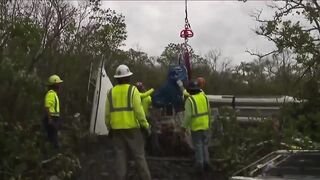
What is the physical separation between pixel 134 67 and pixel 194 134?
13.7 meters

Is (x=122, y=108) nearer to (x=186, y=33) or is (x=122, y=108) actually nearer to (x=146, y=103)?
(x=146, y=103)

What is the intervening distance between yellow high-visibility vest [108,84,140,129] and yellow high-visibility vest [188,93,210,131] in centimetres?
177

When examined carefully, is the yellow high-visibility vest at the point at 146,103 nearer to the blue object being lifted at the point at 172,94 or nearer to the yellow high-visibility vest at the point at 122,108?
the blue object being lifted at the point at 172,94

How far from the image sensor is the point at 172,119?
1098cm

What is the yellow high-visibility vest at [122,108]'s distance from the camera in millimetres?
7832

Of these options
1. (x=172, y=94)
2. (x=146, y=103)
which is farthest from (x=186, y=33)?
(x=146, y=103)

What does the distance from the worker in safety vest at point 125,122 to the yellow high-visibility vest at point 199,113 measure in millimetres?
1590

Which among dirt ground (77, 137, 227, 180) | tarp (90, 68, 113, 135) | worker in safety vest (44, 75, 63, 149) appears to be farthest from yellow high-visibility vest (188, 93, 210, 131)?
tarp (90, 68, 113, 135)

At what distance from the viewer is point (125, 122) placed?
7.82 m

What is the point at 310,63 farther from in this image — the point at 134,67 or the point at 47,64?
the point at 134,67

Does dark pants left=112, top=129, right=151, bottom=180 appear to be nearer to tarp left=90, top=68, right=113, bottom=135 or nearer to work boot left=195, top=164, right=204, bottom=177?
work boot left=195, top=164, right=204, bottom=177

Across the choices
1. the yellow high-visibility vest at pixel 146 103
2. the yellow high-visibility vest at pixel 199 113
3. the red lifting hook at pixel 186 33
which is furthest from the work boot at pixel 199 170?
the red lifting hook at pixel 186 33

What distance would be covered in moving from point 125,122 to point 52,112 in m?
3.62

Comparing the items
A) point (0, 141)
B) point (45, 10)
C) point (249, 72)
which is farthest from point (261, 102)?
point (249, 72)
